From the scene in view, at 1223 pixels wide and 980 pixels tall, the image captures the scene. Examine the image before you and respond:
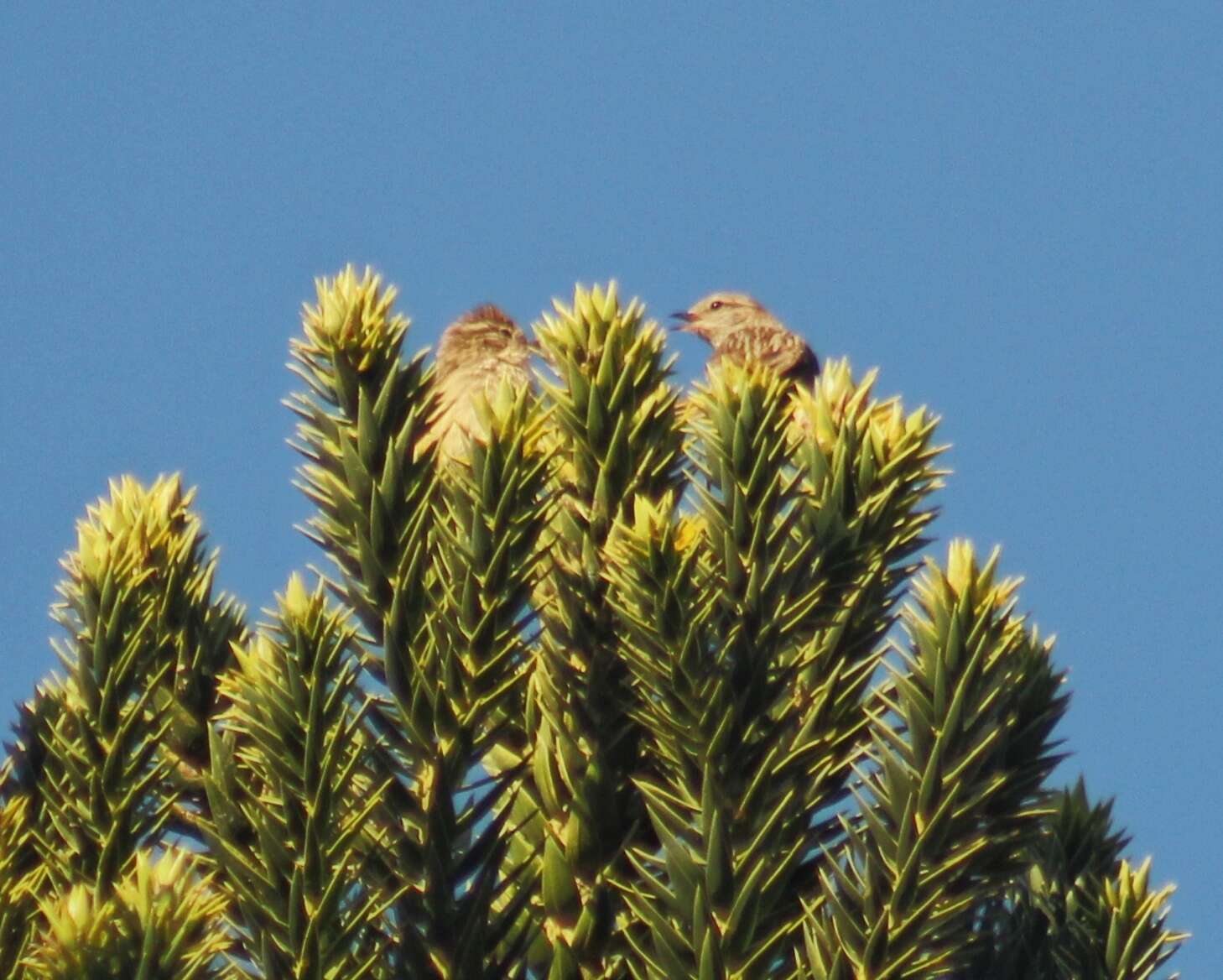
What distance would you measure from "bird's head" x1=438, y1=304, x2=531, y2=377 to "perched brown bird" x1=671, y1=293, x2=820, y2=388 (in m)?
1.34

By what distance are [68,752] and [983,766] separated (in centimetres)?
148

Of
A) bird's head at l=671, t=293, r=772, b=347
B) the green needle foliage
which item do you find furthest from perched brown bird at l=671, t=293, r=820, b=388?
the green needle foliage

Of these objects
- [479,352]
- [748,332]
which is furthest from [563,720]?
[748,332]

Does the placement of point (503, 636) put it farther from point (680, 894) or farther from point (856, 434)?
point (856, 434)

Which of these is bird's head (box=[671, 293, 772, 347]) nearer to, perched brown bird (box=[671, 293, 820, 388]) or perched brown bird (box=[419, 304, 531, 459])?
perched brown bird (box=[671, 293, 820, 388])

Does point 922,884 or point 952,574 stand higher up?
point 952,574

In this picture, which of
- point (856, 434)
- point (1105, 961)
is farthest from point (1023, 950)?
point (856, 434)

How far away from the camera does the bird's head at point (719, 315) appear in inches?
588

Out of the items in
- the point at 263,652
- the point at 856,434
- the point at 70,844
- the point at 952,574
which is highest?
the point at 856,434

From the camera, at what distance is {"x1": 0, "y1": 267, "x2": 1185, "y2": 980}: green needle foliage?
283 cm

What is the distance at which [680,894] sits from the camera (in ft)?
9.37

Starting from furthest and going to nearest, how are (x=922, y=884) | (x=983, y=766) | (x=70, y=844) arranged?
(x=983, y=766) < (x=70, y=844) < (x=922, y=884)

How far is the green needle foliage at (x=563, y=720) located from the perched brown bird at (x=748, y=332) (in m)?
8.60

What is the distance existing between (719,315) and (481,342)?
3.94 metres
